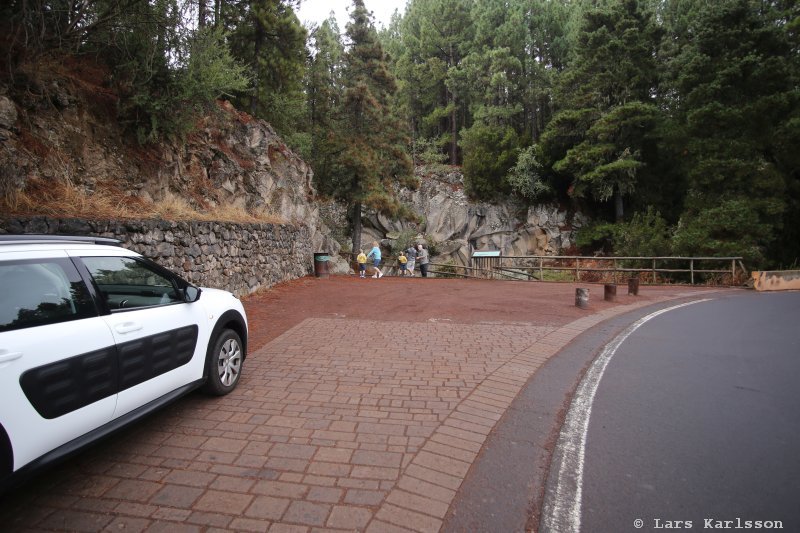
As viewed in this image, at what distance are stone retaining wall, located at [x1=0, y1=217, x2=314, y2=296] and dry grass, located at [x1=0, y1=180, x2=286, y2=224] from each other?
241 mm

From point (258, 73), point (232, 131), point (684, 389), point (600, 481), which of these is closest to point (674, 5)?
point (258, 73)

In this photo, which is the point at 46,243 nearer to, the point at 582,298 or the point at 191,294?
the point at 191,294

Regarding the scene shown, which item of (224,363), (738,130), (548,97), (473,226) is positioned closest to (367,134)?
(473,226)

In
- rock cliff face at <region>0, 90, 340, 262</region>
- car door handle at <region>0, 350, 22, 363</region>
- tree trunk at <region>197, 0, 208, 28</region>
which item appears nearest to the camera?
Result: car door handle at <region>0, 350, 22, 363</region>

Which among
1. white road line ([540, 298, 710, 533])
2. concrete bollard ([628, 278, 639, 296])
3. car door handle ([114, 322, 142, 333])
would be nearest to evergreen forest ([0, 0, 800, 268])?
car door handle ([114, 322, 142, 333])

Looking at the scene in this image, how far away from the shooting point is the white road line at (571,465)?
2.64 m

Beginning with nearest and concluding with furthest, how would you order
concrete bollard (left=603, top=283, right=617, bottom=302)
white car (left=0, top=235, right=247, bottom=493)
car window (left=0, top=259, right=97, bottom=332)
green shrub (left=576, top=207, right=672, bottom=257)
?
white car (left=0, top=235, right=247, bottom=493)
car window (left=0, top=259, right=97, bottom=332)
concrete bollard (left=603, top=283, right=617, bottom=302)
green shrub (left=576, top=207, right=672, bottom=257)

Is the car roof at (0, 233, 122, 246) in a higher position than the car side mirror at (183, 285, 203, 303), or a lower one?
higher

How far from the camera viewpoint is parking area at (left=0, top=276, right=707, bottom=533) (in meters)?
2.63

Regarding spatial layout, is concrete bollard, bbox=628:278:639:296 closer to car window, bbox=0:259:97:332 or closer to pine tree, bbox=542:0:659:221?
car window, bbox=0:259:97:332

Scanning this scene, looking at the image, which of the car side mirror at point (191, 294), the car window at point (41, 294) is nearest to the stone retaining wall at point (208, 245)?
the car side mirror at point (191, 294)

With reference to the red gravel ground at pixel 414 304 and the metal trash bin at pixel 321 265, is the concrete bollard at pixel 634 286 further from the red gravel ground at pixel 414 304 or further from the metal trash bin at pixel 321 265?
the metal trash bin at pixel 321 265

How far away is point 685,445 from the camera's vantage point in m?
3.57

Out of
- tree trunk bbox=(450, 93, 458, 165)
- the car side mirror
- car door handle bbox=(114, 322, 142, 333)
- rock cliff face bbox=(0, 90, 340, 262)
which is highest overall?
tree trunk bbox=(450, 93, 458, 165)
